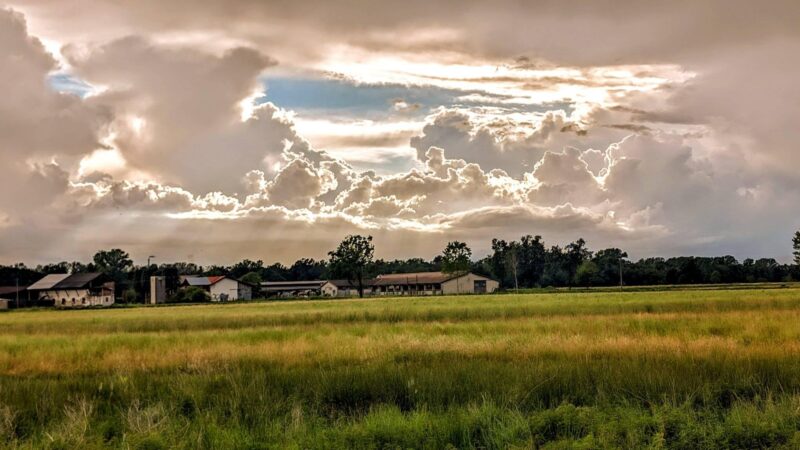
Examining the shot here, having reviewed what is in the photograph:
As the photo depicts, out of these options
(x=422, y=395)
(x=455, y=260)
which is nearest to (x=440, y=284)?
(x=455, y=260)

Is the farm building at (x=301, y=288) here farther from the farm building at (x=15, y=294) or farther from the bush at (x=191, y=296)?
the bush at (x=191, y=296)

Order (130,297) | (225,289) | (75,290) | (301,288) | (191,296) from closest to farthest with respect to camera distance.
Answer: (191,296)
(130,297)
(75,290)
(225,289)
(301,288)

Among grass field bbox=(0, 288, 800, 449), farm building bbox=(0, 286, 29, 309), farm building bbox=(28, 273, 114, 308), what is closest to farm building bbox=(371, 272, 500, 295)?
farm building bbox=(28, 273, 114, 308)

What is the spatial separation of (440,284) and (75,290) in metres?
71.2

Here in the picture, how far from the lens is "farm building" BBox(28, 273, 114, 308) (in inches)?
5010

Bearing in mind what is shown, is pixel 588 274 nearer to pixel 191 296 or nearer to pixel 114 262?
pixel 191 296

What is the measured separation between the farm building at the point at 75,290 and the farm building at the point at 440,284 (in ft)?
175

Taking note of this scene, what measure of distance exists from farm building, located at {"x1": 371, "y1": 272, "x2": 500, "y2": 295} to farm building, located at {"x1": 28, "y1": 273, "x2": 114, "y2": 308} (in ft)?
175

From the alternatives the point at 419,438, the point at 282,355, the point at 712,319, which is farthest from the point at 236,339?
the point at 712,319

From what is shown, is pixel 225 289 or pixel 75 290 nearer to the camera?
pixel 75 290

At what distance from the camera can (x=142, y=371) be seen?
18.4 metres

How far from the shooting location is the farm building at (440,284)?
152 m

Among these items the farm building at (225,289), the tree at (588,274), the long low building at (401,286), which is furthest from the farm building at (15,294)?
the tree at (588,274)

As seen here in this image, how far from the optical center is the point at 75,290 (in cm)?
12925
